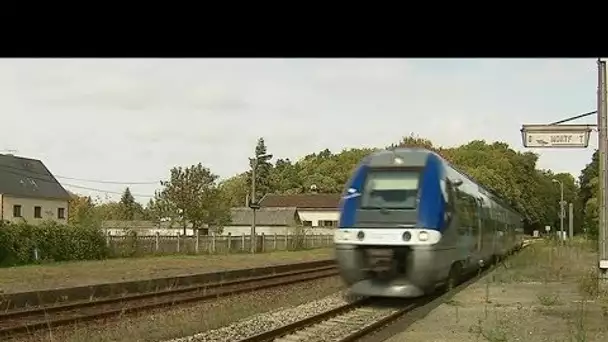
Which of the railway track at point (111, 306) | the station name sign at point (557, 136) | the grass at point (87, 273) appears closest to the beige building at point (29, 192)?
the grass at point (87, 273)

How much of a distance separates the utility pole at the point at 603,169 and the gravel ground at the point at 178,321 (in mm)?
6414

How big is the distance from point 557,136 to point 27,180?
55.9 metres

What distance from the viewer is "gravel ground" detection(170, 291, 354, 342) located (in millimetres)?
12305

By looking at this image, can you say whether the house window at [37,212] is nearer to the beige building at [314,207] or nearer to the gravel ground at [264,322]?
the beige building at [314,207]

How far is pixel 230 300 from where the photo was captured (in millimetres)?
18156

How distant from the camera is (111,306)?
17.3 metres

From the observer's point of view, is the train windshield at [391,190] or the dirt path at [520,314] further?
the train windshield at [391,190]

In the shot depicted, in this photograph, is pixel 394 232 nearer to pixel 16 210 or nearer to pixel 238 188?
pixel 16 210

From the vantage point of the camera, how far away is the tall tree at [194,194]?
6575 centimetres

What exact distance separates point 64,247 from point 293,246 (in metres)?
20.1

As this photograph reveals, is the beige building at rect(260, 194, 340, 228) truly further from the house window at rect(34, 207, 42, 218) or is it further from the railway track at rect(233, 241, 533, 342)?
the railway track at rect(233, 241, 533, 342)

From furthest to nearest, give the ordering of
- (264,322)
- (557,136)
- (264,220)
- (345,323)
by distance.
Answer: (264,220)
(557,136)
(264,322)
(345,323)

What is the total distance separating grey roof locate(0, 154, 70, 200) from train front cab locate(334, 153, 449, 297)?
2024 inches

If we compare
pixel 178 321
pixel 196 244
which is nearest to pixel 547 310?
pixel 178 321
